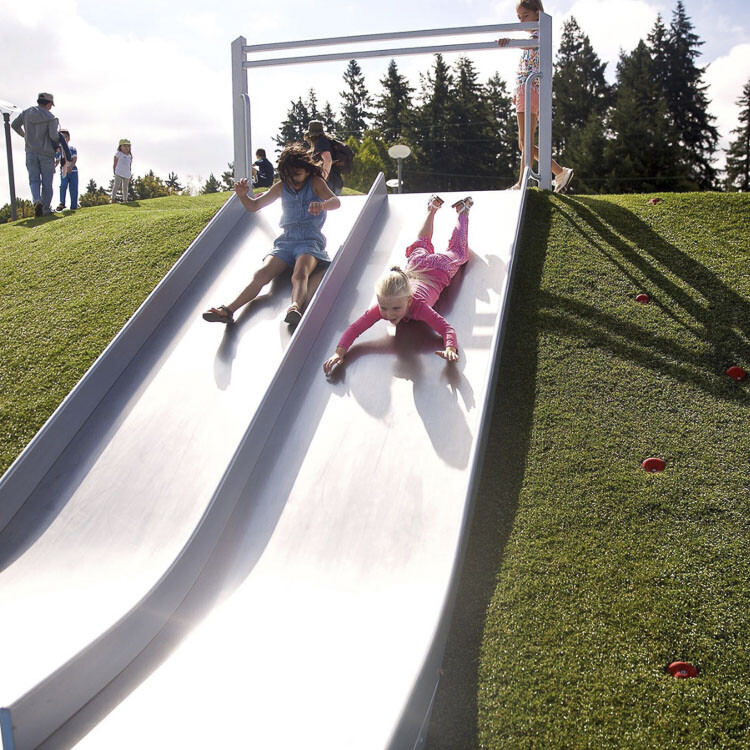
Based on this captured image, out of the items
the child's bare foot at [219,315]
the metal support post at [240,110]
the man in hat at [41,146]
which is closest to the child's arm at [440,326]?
the child's bare foot at [219,315]

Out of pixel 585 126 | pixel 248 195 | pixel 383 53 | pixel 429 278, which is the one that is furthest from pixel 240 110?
pixel 585 126

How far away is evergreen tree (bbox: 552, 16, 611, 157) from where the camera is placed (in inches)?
1864

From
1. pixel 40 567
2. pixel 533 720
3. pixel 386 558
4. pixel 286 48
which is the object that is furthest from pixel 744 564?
pixel 286 48

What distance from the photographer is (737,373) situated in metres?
4.92

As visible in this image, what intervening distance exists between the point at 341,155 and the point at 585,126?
3854cm

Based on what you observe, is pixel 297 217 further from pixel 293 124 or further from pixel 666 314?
pixel 293 124

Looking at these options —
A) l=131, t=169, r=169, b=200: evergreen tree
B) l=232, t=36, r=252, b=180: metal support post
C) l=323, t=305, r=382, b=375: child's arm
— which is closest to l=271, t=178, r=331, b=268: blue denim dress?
l=323, t=305, r=382, b=375: child's arm

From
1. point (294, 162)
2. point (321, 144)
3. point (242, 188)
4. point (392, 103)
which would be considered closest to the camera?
point (294, 162)

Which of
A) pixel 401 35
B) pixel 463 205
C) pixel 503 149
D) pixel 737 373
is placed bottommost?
pixel 737 373

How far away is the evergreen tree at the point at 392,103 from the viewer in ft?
195

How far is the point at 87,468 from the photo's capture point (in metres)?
4.65

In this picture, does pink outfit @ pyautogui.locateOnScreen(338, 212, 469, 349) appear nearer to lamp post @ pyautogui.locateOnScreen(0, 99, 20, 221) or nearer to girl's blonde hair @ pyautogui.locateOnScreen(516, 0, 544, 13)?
girl's blonde hair @ pyautogui.locateOnScreen(516, 0, 544, 13)

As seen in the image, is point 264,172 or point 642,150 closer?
point 264,172

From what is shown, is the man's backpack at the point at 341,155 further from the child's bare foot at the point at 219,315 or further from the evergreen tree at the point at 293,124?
the evergreen tree at the point at 293,124
